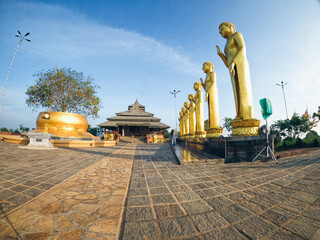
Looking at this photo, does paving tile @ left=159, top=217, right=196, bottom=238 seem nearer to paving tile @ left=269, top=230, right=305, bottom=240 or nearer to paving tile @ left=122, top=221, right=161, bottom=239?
paving tile @ left=122, top=221, right=161, bottom=239

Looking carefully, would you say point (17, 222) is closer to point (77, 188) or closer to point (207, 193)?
point (77, 188)

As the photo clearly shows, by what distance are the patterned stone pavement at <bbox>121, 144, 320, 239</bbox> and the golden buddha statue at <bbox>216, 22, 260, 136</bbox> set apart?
2.41m

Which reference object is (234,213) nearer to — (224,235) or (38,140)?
(224,235)

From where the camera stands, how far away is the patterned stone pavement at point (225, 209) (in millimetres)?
1163

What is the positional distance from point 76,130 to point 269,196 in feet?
47.5

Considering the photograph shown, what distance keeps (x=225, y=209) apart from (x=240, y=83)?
16.2ft

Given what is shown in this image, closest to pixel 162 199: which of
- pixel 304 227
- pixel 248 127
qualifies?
pixel 304 227

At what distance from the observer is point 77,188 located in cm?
222

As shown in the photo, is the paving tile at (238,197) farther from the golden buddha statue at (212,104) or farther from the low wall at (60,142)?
the low wall at (60,142)

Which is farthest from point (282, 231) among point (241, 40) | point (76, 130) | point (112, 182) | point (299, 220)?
point (76, 130)

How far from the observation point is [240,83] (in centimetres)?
502

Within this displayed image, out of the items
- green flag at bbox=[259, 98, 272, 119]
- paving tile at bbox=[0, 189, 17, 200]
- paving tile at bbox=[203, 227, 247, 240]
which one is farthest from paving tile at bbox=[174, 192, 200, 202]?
green flag at bbox=[259, 98, 272, 119]

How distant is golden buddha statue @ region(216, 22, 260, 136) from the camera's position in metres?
4.66

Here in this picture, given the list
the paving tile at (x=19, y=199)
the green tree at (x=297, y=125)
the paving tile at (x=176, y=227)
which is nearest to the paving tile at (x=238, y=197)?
the paving tile at (x=176, y=227)
